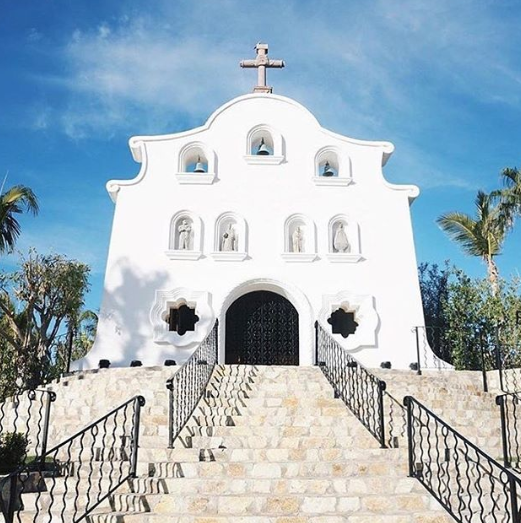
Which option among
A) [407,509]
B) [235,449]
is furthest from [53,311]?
[407,509]

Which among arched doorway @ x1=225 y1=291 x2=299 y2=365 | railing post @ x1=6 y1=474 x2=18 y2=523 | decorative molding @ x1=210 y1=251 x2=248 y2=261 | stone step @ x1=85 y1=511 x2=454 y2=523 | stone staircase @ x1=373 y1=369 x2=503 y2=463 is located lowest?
stone step @ x1=85 y1=511 x2=454 y2=523

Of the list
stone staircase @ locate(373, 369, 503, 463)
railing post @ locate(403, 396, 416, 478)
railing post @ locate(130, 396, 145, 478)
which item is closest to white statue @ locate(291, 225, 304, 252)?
stone staircase @ locate(373, 369, 503, 463)

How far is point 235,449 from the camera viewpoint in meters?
7.80

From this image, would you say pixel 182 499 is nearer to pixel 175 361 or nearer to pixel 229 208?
pixel 175 361

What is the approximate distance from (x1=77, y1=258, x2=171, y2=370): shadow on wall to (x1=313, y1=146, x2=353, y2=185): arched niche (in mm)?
5494

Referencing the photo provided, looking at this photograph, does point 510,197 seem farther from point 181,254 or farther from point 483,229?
point 181,254

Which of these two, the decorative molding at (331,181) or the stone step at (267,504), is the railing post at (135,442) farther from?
the decorative molding at (331,181)

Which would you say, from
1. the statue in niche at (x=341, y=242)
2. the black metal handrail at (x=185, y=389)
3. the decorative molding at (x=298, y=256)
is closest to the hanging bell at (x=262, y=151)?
the statue in niche at (x=341, y=242)

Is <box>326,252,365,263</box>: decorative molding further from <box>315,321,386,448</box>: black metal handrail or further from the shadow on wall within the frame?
the shadow on wall

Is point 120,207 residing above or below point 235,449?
above

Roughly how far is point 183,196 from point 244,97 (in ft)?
12.9

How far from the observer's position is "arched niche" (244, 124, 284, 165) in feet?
56.5

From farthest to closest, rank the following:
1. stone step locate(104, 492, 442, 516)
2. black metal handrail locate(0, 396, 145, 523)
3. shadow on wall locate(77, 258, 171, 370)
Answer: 1. shadow on wall locate(77, 258, 171, 370)
2. stone step locate(104, 492, 442, 516)
3. black metal handrail locate(0, 396, 145, 523)

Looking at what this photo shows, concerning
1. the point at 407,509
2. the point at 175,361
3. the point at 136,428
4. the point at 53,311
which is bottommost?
the point at 407,509
